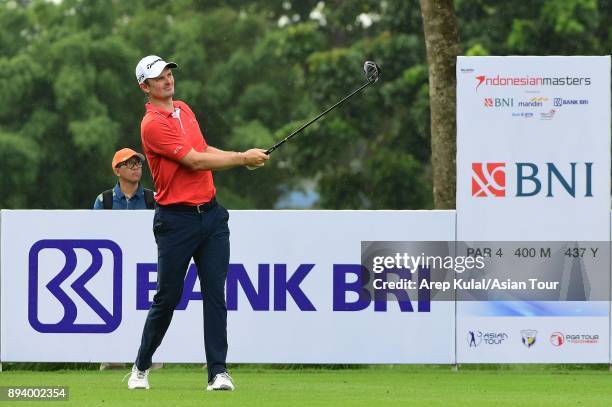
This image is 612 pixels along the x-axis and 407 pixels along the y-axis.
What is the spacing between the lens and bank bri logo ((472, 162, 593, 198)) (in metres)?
11.0

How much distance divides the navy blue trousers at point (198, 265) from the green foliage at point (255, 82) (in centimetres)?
2092

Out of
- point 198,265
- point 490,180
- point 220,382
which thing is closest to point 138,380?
point 220,382

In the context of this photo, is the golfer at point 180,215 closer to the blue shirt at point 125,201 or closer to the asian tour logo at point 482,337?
the asian tour logo at point 482,337

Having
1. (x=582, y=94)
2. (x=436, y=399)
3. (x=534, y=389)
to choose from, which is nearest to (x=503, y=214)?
(x=582, y=94)

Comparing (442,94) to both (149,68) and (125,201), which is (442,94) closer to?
(125,201)

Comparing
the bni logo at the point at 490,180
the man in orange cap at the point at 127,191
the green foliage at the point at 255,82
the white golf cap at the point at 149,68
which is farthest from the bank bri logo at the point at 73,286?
the green foliage at the point at 255,82

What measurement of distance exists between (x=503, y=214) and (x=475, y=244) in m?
0.29

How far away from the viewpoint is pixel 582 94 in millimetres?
10992

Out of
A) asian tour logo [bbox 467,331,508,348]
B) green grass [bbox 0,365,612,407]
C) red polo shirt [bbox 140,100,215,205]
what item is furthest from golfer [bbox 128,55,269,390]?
asian tour logo [bbox 467,331,508,348]

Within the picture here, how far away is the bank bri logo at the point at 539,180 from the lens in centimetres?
1101

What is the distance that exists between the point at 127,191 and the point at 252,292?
55.2 inches

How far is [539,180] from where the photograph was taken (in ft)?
36.1

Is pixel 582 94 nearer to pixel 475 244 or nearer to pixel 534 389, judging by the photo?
pixel 475 244

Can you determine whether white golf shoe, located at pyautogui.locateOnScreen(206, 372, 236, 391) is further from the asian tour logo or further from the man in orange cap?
the man in orange cap
